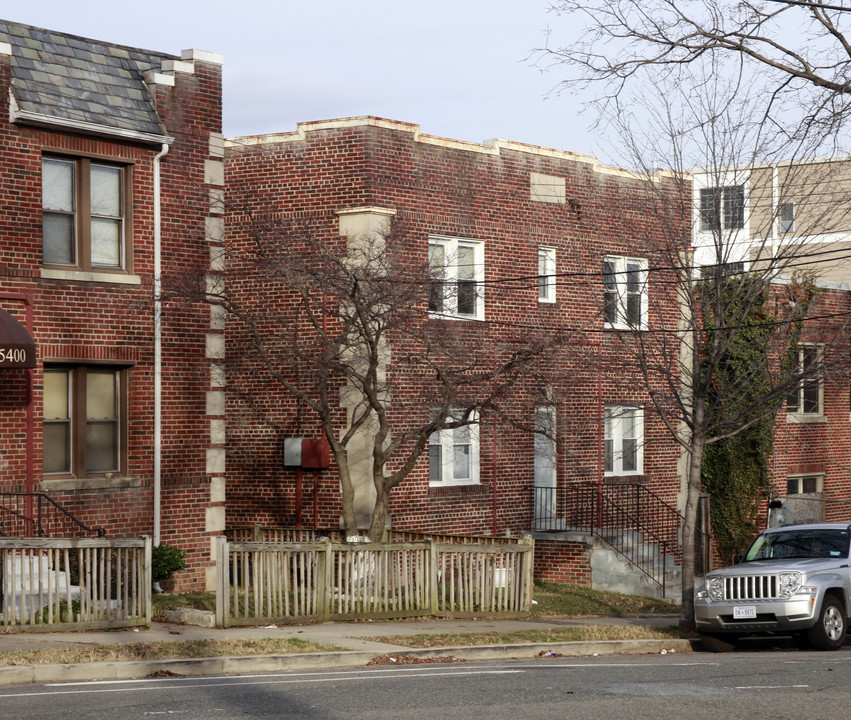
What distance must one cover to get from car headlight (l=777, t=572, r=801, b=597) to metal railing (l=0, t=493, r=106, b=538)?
9.10m

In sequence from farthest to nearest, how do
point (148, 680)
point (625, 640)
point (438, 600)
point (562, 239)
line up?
1. point (562, 239)
2. point (438, 600)
3. point (625, 640)
4. point (148, 680)

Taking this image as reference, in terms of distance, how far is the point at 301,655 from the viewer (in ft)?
44.0

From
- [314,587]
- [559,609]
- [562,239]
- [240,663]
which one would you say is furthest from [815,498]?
[240,663]

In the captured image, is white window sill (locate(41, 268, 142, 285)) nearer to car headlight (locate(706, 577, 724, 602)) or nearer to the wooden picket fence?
the wooden picket fence

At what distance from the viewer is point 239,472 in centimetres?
2348

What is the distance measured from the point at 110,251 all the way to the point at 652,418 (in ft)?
41.3

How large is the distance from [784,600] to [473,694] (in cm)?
629

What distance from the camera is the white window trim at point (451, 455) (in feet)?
75.6

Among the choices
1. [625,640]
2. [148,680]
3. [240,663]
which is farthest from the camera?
[625,640]

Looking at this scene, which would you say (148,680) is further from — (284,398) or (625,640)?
(284,398)

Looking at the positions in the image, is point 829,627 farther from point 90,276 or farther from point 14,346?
point 90,276

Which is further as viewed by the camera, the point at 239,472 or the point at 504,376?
the point at 239,472

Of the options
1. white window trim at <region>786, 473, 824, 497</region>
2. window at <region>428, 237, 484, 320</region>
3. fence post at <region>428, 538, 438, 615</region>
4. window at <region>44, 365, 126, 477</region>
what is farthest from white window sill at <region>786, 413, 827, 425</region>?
window at <region>44, 365, 126, 477</region>

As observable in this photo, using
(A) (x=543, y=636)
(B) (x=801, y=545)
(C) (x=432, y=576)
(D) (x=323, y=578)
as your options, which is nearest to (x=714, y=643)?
(B) (x=801, y=545)
